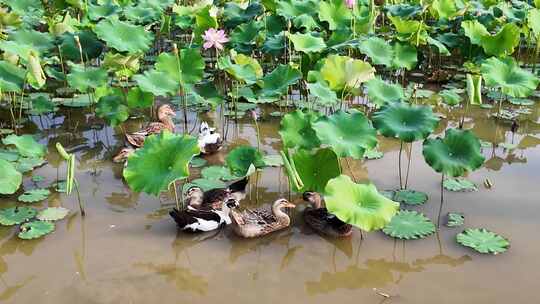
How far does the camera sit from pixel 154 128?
201 inches

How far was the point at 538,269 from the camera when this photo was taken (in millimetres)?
3445

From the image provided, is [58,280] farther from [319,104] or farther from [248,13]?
[248,13]

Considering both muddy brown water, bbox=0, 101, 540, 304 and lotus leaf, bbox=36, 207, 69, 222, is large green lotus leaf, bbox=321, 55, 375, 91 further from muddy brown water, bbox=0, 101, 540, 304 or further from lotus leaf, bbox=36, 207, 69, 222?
lotus leaf, bbox=36, 207, 69, 222

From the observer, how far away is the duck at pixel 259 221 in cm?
376

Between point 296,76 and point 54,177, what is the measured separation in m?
2.11

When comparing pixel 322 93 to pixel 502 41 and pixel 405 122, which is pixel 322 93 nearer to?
pixel 405 122

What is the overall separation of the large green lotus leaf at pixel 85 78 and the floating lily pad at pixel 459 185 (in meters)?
3.07

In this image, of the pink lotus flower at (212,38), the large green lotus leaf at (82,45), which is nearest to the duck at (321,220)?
the pink lotus flower at (212,38)

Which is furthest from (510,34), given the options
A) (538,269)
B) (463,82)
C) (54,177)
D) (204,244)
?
(54,177)

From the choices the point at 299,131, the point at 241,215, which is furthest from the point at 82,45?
the point at 241,215

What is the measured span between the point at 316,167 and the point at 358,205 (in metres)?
0.56

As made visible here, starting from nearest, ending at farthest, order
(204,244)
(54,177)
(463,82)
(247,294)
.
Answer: (247,294) → (204,244) → (54,177) → (463,82)

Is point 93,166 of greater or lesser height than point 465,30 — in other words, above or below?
below

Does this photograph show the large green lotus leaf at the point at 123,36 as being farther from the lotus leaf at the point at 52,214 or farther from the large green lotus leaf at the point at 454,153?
the large green lotus leaf at the point at 454,153
